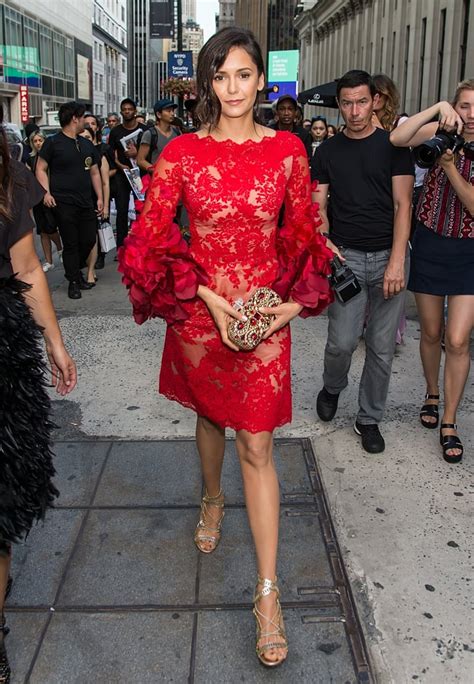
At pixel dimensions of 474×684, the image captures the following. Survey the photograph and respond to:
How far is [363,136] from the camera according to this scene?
440 cm

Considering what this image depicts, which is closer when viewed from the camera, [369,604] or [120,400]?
[369,604]

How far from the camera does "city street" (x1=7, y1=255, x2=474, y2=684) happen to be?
9.18 feet

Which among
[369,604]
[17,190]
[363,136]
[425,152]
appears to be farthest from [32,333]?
[363,136]

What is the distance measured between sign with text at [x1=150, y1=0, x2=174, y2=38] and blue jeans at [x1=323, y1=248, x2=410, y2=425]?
959 inches

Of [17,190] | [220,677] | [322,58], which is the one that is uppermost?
[322,58]

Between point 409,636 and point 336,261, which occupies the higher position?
point 336,261

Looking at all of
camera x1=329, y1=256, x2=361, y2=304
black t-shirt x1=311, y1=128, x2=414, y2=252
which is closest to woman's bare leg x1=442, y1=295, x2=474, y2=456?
black t-shirt x1=311, y1=128, x2=414, y2=252

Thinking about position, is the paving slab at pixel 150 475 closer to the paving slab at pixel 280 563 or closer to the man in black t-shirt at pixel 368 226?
the paving slab at pixel 280 563

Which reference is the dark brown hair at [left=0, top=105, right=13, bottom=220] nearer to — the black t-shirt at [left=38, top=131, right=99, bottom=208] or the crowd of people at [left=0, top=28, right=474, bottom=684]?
the crowd of people at [left=0, top=28, right=474, bottom=684]

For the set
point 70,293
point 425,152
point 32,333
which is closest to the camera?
point 32,333

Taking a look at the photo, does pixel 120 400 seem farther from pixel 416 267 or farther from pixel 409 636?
pixel 409 636

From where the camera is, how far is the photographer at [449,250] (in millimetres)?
4148

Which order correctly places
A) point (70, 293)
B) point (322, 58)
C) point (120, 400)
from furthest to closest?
1. point (322, 58)
2. point (70, 293)
3. point (120, 400)

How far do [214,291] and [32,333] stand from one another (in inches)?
32.5
